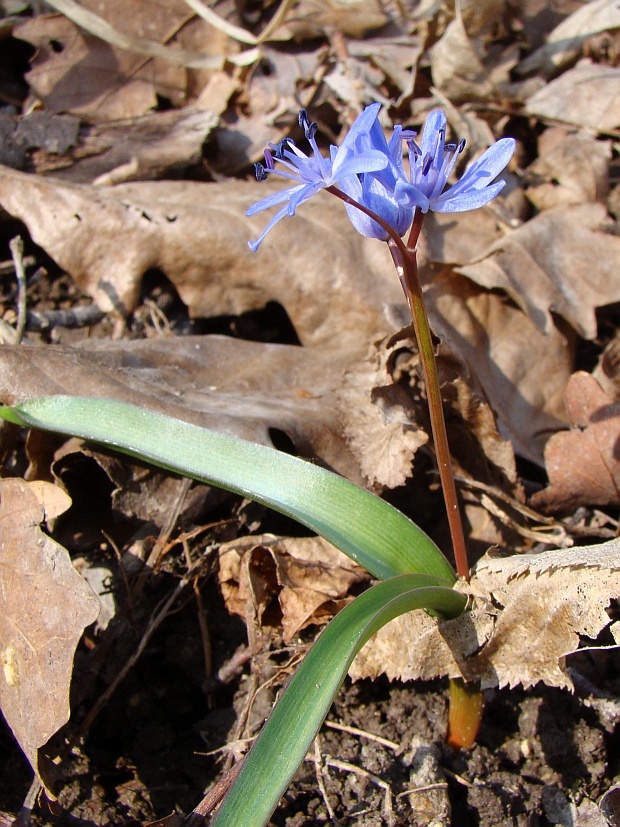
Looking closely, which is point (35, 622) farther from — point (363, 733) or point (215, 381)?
point (215, 381)

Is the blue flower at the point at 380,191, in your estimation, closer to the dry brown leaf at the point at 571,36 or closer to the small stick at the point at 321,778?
the small stick at the point at 321,778

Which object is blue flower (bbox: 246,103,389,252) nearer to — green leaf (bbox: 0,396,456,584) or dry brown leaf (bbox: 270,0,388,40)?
green leaf (bbox: 0,396,456,584)

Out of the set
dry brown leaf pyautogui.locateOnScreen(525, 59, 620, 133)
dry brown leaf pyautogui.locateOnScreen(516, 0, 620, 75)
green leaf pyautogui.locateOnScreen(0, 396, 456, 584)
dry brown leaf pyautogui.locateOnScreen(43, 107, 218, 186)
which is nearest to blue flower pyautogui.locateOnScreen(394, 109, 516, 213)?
green leaf pyautogui.locateOnScreen(0, 396, 456, 584)

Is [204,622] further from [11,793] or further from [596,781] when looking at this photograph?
[596,781]

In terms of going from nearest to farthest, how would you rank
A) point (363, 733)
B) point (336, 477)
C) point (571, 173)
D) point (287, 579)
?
point (336, 477)
point (363, 733)
point (287, 579)
point (571, 173)

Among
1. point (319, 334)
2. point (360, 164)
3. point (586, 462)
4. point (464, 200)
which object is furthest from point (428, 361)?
point (319, 334)

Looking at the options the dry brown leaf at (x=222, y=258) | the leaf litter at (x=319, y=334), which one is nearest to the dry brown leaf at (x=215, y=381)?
the leaf litter at (x=319, y=334)

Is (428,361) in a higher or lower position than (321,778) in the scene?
higher
